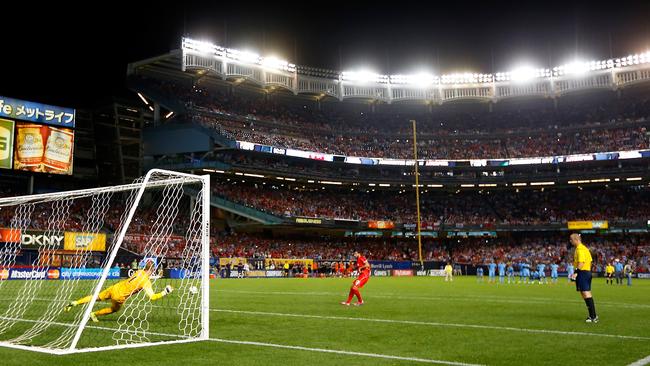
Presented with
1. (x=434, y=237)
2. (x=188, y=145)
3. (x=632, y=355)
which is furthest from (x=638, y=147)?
(x=632, y=355)

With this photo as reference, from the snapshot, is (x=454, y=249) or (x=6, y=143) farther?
(x=454, y=249)

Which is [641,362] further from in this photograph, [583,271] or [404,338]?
[583,271]

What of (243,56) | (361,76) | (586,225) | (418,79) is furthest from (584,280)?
(418,79)

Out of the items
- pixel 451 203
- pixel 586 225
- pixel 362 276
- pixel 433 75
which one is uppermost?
pixel 433 75

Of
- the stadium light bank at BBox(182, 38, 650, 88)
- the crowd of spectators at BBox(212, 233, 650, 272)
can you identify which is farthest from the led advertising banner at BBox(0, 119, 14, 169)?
the stadium light bank at BBox(182, 38, 650, 88)

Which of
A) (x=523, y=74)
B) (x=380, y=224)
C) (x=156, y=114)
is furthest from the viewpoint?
(x=523, y=74)

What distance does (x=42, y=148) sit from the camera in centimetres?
4259

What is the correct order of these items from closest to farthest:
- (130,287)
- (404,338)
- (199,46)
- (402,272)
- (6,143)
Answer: (404,338) < (130,287) < (6,143) < (402,272) < (199,46)

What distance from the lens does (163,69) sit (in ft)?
201

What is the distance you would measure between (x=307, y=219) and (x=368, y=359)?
52772mm

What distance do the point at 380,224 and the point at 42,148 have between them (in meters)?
36.2

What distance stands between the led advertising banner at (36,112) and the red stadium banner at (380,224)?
33377mm

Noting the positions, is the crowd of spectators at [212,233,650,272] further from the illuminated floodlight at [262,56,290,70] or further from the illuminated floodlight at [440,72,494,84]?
the illuminated floodlight at [440,72,494,84]

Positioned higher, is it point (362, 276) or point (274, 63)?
point (274, 63)
